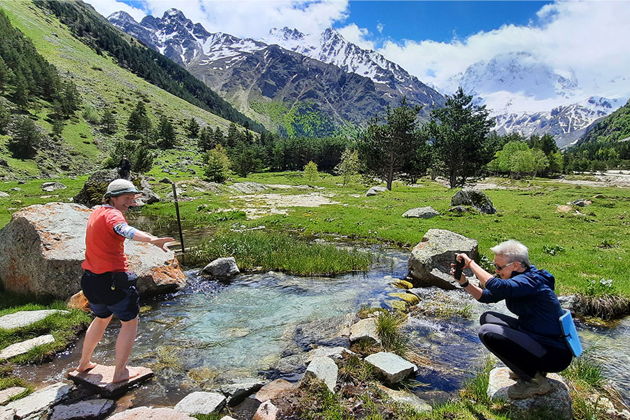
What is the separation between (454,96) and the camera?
75812 millimetres

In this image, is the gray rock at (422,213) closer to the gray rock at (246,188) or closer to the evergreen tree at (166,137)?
the gray rock at (246,188)

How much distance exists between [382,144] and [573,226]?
153ft

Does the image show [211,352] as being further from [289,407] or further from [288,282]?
[288,282]

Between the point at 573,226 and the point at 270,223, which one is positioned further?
the point at 270,223

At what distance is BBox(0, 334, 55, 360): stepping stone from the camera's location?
8410mm

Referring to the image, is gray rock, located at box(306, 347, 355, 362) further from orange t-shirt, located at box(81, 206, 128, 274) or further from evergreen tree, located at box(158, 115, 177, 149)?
evergreen tree, located at box(158, 115, 177, 149)

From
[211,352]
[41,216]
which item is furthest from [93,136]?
[211,352]

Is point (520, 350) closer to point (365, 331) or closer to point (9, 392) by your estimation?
point (365, 331)

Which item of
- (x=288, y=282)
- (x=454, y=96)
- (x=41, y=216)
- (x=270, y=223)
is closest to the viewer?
(x=41, y=216)

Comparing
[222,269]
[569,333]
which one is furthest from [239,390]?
[222,269]

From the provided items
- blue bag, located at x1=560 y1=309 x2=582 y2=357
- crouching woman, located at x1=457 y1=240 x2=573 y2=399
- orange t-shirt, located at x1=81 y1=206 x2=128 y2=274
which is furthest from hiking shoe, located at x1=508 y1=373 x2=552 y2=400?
orange t-shirt, located at x1=81 y1=206 x2=128 y2=274

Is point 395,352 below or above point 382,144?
below

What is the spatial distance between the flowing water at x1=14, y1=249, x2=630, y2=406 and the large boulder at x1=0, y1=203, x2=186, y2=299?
5.02 ft

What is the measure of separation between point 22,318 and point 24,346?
172 centimetres
